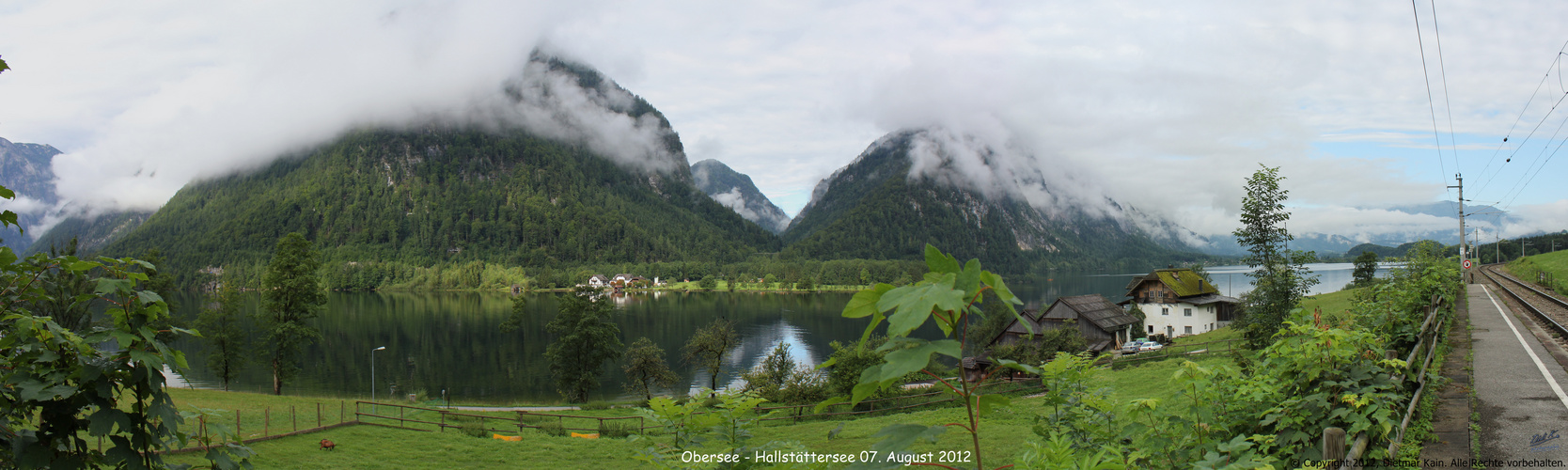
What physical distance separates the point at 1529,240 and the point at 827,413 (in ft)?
310

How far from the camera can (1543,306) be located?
19281 mm

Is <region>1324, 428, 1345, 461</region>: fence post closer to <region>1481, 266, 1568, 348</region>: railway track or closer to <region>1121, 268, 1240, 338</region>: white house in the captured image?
<region>1481, 266, 1568, 348</region>: railway track

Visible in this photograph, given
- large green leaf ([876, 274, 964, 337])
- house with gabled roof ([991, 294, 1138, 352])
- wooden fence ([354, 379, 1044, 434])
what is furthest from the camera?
house with gabled roof ([991, 294, 1138, 352])

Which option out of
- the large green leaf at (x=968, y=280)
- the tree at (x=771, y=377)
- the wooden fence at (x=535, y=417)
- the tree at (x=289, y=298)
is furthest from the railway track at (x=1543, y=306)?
the tree at (x=289, y=298)

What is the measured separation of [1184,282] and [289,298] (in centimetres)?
5408

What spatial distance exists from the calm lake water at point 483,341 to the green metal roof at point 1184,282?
748 centimetres

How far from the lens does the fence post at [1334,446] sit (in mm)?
3449

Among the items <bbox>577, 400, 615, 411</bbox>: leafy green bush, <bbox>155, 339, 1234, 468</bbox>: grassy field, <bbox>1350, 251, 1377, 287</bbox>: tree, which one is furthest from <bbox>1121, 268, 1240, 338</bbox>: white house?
<bbox>577, 400, 615, 411</bbox>: leafy green bush

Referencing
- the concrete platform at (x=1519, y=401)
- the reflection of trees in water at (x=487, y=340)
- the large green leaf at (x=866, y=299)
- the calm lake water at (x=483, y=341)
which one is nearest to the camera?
the large green leaf at (x=866, y=299)

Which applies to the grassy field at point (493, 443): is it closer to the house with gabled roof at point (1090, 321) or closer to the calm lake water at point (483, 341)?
the calm lake water at point (483, 341)

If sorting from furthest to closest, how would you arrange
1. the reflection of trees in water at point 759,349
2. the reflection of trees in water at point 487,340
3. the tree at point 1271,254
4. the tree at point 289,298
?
the reflection of trees in water at point 759,349 < the reflection of trees in water at point 487,340 < the tree at point 289,298 < the tree at point 1271,254

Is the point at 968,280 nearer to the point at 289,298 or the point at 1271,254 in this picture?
the point at 1271,254

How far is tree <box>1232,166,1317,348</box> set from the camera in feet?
52.9

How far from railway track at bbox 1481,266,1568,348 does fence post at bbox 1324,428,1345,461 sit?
44.0ft
